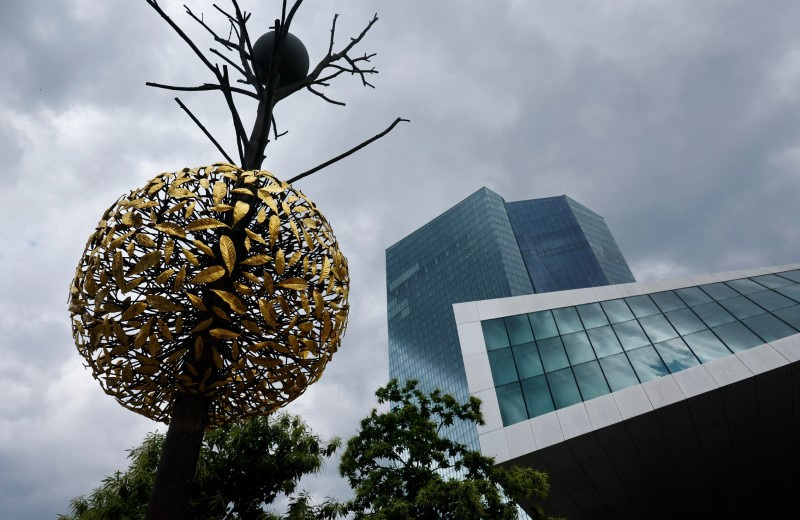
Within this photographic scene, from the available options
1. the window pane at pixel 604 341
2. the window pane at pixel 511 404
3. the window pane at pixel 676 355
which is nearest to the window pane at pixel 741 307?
the window pane at pixel 676 355

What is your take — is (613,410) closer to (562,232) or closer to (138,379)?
(138,379)

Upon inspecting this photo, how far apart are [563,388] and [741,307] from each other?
8147mm

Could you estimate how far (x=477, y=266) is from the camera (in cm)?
9306

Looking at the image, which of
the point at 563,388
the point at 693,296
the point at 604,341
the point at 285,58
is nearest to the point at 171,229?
the point at 285,58

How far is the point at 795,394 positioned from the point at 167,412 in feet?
55.4

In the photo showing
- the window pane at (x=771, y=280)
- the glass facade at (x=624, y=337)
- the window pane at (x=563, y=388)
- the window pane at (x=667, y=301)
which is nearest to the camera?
the window pane at (x=563, y=388)

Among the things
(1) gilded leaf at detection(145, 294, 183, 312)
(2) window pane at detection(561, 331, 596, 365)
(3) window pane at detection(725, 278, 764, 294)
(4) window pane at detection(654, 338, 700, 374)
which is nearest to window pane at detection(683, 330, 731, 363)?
(4) window pane at detection(654, 338, 700, 374)

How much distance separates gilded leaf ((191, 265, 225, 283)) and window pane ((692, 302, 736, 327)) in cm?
1844

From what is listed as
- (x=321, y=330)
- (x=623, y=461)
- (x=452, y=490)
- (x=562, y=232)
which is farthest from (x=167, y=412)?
(x=562, y=232)

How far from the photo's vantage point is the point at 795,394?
1334 cm

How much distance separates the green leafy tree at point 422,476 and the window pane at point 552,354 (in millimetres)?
5627

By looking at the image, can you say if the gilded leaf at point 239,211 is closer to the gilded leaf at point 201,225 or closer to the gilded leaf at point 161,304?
the gilded leaf at point 201,225

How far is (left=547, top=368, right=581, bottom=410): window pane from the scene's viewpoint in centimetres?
1397

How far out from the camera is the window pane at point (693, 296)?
18062mm
